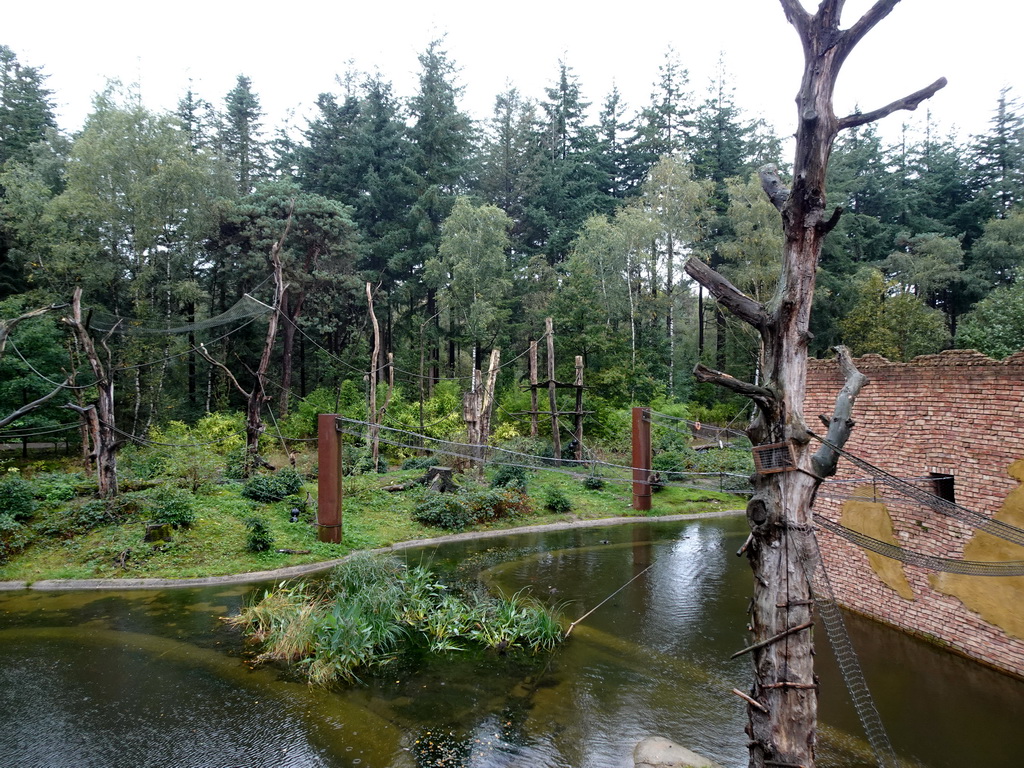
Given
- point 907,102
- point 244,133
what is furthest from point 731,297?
point 244,133

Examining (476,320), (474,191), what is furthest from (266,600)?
(474,191)

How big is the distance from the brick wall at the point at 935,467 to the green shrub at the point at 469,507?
7.02m

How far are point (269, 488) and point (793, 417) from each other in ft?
38.4

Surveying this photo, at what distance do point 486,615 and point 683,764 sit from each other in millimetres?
3698

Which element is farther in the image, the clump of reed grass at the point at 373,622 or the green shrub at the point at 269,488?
the green shrub at the point at 269,488

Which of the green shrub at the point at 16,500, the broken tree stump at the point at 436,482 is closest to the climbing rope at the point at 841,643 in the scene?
the broken tree stump at the point at 436,482

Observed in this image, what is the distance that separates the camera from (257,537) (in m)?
10.7

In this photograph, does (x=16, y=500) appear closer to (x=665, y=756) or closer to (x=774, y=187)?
(x=665, y=756)

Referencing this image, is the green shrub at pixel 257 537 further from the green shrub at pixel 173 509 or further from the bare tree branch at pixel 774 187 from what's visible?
the bare tree branch at pixel 774 187

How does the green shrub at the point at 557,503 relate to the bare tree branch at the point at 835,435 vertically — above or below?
below

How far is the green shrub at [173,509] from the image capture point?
1095 cm

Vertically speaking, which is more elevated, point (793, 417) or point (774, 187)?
point (774, 187)

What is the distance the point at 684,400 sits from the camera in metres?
26.5

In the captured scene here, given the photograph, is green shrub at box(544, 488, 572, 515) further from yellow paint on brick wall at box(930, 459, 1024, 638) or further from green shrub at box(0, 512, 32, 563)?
green shrub at box(0, 512, 32, 563)
